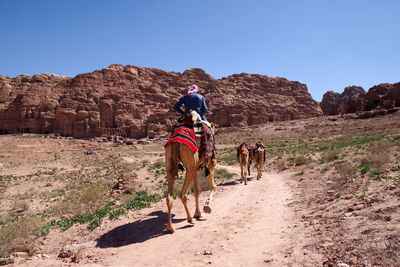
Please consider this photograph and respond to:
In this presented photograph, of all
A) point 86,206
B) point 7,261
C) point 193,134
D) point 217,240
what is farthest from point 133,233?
point 86,206

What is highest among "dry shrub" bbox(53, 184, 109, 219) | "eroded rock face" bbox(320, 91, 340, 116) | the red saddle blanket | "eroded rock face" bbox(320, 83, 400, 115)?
"eroded rock face" bbox(320, 91, 340, 116)

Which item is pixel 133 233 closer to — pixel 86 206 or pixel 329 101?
pixel 86 206

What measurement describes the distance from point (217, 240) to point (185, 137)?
2436 millimetres

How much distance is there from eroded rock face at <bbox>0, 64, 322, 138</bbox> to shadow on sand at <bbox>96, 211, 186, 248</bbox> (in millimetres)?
86358

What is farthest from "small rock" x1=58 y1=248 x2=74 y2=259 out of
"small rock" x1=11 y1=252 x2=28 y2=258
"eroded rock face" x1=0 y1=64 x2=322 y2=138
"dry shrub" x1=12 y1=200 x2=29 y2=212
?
"eroded rock face" x1=0 y1=64 x2=322 y2=138

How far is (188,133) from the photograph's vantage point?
5.82 m

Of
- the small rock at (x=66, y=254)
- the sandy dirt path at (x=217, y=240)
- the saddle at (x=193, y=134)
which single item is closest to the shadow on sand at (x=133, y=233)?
the sandy dirt path at (x=217, y=240)

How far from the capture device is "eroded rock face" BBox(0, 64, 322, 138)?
8712 centimetres

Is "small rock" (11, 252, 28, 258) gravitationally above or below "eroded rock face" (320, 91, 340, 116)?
below

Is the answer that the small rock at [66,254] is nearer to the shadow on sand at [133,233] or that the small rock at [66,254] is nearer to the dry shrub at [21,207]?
the shadow on sand at [133,233]

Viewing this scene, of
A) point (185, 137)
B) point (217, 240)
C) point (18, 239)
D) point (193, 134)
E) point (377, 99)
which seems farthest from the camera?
point (377, 99)

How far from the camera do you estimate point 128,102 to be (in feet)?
316

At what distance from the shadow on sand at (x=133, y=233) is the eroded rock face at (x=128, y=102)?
86358 mm

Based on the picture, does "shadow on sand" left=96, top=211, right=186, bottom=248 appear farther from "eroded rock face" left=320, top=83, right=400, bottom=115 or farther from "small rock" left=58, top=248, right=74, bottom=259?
"eroded rock face" left=320, top=83, right=400, bottom=115
